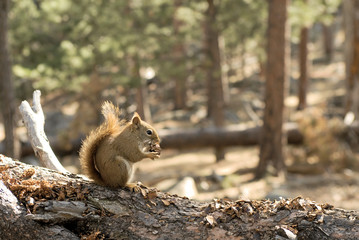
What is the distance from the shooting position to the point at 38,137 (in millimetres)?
3180

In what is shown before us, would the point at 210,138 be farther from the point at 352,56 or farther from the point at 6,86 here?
the point at 6,86

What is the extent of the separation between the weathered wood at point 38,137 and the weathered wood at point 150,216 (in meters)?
0.56

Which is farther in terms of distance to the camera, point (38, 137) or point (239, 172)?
point (239, 172)

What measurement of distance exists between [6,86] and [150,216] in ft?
17.7

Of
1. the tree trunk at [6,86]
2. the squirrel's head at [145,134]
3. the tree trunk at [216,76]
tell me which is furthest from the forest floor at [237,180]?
the squirrel's head at [145,134]

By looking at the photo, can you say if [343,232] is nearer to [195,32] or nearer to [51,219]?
[51,219]

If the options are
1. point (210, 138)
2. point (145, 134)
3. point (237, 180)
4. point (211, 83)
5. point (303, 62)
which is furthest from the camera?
point (303, 62)

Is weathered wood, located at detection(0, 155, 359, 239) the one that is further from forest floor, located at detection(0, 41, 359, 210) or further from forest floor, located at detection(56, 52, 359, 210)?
forest floor, located at detection(56, 52, 359, 210)

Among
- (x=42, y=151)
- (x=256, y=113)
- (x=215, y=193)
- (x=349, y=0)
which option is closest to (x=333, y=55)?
(x=256, y=113)

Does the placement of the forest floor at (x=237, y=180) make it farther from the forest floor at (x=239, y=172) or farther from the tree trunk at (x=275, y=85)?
the tree trunk at (x=275, y=85)

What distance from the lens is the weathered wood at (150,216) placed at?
89.3 inches

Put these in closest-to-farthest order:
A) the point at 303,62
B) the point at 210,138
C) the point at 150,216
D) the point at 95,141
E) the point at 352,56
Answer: the point at 150,216 < the point at 95,141 < the point at 210,138 < the point at 352,56 < the point at 303,62

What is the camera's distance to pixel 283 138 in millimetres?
9625

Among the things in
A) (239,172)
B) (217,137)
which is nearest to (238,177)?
(239,172)
